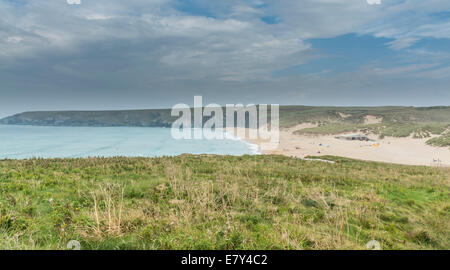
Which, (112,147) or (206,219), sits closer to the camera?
(206,219)

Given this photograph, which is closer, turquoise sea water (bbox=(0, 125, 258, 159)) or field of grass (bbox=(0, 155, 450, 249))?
field of grass (bbox=(0, 155, 450, 249))

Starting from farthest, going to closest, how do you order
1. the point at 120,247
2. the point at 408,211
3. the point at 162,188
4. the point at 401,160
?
the point at 401,160 → the point at 162,188 → the point at 408,211 → the point at 120,247

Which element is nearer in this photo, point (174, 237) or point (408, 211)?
point (174, 237)

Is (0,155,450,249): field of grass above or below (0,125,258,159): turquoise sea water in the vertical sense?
above

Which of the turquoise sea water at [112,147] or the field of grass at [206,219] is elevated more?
the field of grass at [206,219]

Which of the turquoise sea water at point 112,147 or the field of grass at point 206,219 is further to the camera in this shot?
the turquoise sea water at point 112,147

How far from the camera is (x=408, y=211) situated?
7.64 m

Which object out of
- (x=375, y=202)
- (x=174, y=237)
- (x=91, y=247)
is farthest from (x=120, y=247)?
(x=375, y=202)

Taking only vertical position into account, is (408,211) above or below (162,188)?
below

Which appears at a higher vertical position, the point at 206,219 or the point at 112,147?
the point at 206,219

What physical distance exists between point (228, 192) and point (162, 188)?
2558mm
